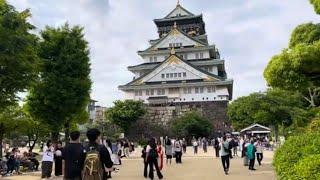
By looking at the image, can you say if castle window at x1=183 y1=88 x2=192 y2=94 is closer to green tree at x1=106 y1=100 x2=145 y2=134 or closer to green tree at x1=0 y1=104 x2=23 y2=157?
green tree at x1=106 y1=100 x2=145 y2=134

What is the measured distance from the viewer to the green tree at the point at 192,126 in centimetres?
5075

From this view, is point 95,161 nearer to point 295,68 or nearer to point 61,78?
point 295,68

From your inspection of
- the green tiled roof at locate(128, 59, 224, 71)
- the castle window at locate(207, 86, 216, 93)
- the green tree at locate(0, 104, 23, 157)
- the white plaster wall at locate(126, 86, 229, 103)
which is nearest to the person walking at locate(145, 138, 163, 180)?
the green tree at locate(0, 104, 23, 157)

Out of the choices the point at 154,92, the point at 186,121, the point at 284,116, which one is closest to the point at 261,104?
the point at 284,116

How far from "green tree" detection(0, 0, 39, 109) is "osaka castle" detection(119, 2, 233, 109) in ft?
141

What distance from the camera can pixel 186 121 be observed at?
2023 inches

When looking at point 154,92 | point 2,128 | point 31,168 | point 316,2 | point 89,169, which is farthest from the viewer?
point 154,92

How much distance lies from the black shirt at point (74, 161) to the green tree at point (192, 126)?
44.1m

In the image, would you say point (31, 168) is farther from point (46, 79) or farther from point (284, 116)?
point (284, 116)

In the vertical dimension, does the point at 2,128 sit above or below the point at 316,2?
below

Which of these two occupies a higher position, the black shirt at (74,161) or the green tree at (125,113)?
the green tree at (125,113)

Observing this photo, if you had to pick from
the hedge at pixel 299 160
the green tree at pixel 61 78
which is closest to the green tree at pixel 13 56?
the green tree at pixel 61 78

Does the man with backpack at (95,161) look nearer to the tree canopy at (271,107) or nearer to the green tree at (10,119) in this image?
the green tree at (10,119)

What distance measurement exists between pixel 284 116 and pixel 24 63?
3191 cm
